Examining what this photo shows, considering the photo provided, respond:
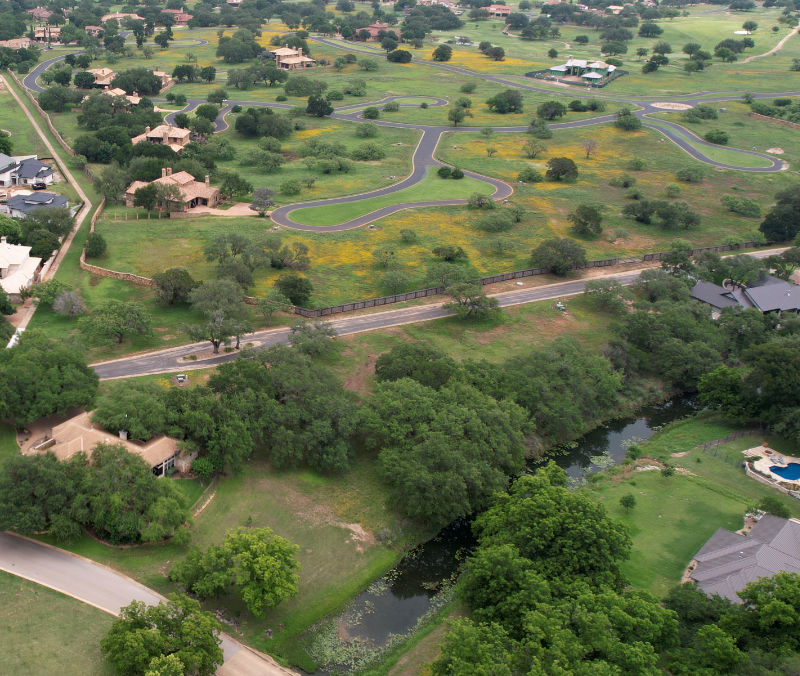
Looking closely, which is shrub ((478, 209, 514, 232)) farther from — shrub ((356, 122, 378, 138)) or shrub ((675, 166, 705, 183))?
shrub ((356, 122, 378, 138))

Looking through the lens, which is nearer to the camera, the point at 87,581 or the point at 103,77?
the point at 87,581

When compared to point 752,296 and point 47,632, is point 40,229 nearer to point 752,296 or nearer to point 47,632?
point 47,632

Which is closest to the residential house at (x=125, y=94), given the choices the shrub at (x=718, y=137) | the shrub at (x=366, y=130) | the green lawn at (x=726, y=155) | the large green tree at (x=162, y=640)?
the shrub at (x=366, y=130)

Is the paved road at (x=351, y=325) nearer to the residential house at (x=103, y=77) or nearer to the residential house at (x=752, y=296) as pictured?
the residential house at (x=752, y=296)

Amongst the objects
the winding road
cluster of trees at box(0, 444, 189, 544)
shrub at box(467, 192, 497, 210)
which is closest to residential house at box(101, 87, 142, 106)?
the winding road

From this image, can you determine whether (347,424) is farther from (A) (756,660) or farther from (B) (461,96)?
(B) (461,96)

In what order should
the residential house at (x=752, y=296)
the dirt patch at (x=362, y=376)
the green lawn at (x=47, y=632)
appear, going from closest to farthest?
the green lawn at (x=47, y=632) → the dirt patch at (x=362, y=376) → the residential house at (x=752, y=296)

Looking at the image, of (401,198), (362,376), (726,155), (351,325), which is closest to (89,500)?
(362,376)

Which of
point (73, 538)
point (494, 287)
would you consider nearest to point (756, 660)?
point (73, 538)

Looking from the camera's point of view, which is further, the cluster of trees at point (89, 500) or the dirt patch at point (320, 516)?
the dirt patch at point (320, 516)
